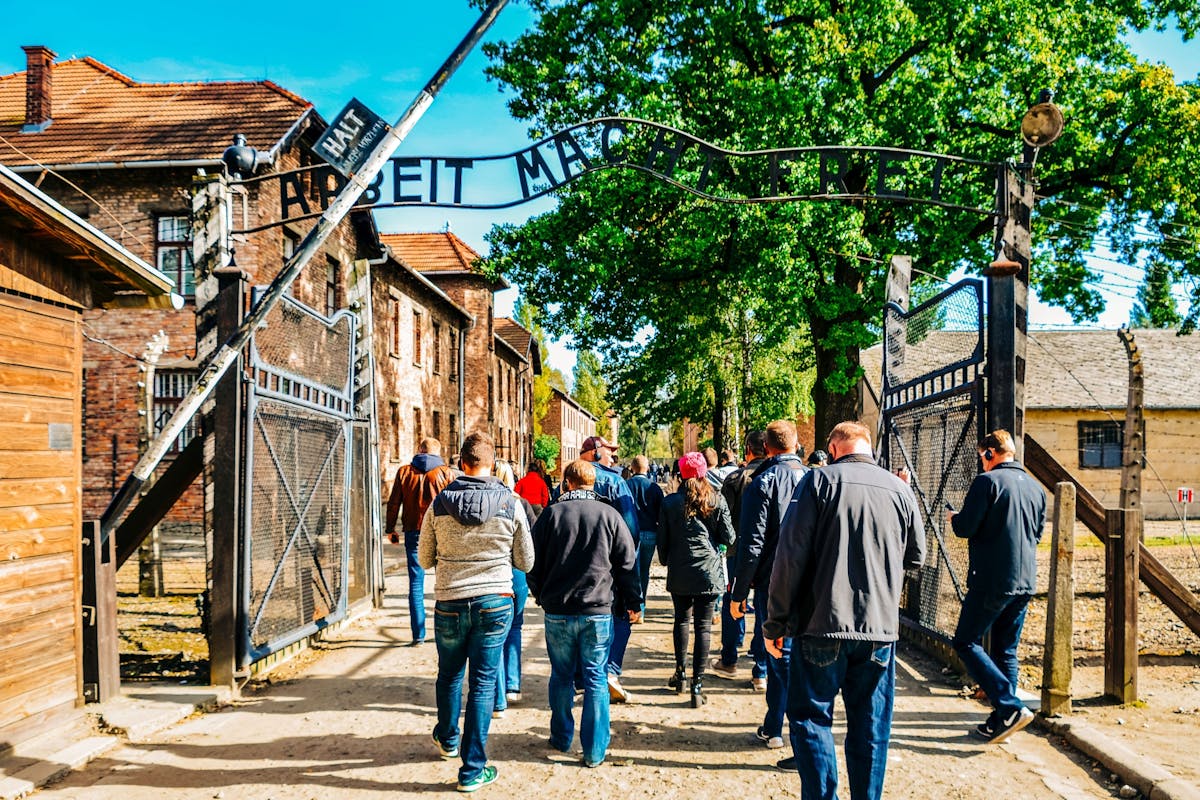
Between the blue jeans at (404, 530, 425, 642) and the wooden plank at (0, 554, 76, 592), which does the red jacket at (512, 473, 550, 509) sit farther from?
the wooden plank at (0, 554, 76, 592)

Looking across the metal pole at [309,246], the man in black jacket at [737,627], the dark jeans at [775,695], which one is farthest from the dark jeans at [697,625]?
the metal pole at [309,246]

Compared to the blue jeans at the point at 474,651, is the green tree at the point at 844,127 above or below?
above

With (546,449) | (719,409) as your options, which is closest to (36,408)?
(719,409)

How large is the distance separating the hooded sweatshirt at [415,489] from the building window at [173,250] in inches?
506

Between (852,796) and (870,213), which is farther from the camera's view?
(870,213)

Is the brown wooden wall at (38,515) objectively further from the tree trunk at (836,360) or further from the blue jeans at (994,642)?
the tree trunk at (836,360)

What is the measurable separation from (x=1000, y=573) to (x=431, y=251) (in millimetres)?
34820

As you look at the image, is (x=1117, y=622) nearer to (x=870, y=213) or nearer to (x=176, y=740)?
(x=176, y=740)

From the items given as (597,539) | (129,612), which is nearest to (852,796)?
(597,539)

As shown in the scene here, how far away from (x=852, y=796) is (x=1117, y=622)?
338cm

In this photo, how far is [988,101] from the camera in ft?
56.9

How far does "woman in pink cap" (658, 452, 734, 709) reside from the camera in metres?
7.12

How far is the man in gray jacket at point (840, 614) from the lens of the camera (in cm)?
431

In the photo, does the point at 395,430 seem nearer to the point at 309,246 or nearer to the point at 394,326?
the point at 394,326
